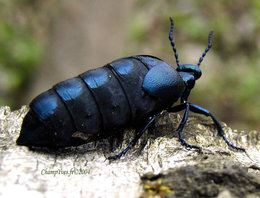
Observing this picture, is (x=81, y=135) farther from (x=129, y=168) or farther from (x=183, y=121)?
(x=183, y=121)

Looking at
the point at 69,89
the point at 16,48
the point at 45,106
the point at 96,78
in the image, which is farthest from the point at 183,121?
the point at 16,48

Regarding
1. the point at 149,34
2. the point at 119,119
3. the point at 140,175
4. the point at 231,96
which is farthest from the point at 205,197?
the point at 149,34

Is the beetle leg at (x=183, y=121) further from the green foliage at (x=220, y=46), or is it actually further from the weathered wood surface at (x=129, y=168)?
the green foliage at (x=220, y=46)

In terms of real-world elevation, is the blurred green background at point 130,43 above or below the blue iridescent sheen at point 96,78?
below

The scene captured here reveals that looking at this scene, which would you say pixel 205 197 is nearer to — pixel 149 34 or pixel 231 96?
pixel 231 96

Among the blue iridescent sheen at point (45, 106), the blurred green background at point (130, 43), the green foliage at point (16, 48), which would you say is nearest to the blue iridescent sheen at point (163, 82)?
the blue iridescent sheen at point (45, 106)

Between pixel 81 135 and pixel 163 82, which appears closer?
pixel 81 135
